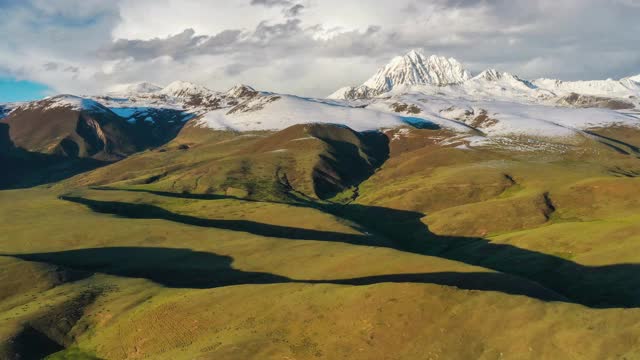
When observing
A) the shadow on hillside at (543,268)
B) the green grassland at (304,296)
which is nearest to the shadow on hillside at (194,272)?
the green grassland at (304,296)

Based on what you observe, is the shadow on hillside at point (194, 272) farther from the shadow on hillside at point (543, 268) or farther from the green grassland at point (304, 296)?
the shadow on hillside at point (543, 268)

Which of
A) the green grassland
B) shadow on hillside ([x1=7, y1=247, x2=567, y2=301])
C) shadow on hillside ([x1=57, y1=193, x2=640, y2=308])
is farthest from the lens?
shadow on hillside ([x1=57, y1=193, x2=640, y2=308])

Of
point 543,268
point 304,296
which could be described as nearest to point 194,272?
point 304,296

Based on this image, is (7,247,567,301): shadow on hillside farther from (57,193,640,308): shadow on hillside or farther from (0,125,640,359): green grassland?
(57,193,640,308): shadow on hillside

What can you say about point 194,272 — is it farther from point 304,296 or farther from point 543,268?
point 543,268

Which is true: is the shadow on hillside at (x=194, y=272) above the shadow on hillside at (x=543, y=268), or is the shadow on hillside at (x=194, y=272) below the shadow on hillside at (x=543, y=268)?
above

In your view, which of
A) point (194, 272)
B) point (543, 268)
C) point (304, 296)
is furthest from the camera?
point (543, 268)

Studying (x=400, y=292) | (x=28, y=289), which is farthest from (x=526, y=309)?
(x=28, y=289)

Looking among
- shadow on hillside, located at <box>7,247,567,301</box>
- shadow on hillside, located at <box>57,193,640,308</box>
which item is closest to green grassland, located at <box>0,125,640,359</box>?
shadow on hillside, located at <box>7,247,567,301</box>
